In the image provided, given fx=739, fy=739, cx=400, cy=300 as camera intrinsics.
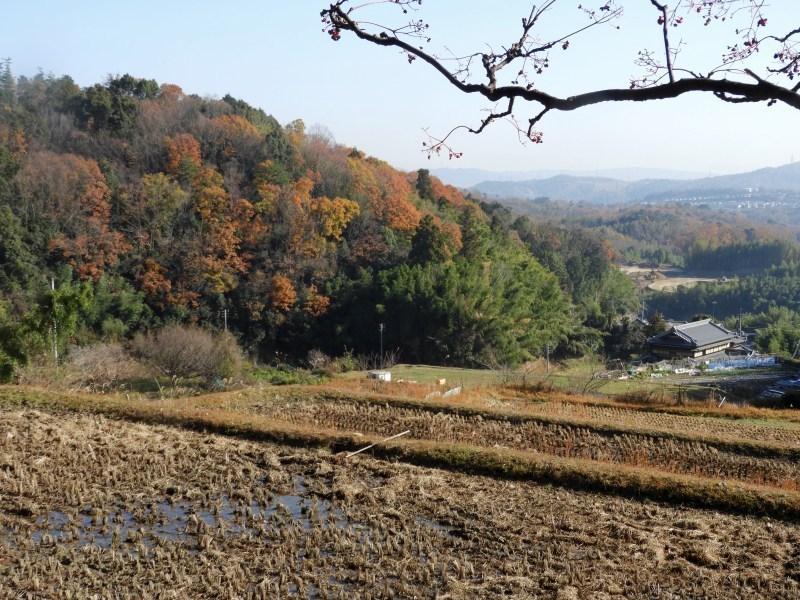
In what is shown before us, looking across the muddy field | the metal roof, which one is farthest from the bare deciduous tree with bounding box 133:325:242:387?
the metal roof

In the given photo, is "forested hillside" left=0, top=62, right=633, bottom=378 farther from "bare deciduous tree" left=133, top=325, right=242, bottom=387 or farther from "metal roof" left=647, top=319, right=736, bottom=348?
"bare deciduous tree" left=133, top=325, right=242, bottom=387

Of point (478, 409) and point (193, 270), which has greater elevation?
point (193, 270)

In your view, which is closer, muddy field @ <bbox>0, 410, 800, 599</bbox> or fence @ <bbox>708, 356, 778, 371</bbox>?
muddy field @ <bbox>0, 410, 800, 599</bbox>

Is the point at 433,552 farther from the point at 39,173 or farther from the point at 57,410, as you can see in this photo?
the point at 39,173

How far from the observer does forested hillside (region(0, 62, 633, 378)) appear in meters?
29.3

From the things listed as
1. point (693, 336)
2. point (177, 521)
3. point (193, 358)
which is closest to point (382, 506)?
point (177, 521)

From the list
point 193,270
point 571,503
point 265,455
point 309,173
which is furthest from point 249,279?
point 571,503

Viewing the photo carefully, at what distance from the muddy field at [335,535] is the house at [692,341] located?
2620cm

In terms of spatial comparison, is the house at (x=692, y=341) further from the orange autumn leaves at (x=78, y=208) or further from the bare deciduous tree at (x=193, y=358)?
the orange autumn leaves at (x=78, y=208)

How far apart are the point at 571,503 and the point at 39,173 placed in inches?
1187

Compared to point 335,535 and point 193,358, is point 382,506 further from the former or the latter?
point 193,358

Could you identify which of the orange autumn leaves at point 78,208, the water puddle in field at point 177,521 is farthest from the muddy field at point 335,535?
the orange autumn leaves at point 78,208

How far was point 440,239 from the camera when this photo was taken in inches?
1308

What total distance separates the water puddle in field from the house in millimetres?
27712
